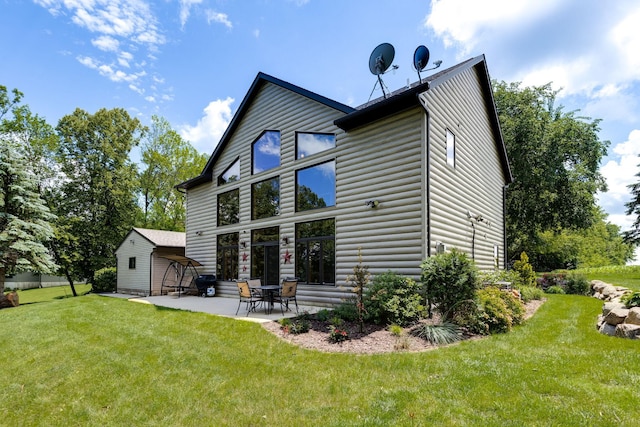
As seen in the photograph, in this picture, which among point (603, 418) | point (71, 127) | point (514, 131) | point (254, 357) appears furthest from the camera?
point (71, 127)

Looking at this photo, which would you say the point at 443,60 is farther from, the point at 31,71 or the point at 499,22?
the point at 31,71

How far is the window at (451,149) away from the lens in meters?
9.55

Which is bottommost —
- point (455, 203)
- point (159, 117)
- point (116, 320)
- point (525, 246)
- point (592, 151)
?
point (116, 320)

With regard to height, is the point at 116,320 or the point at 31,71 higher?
the point at 31,71

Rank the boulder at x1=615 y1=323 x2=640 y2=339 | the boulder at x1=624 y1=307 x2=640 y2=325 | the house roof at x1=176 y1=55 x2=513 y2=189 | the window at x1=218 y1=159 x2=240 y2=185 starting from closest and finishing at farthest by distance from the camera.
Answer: the boulder at x1=615 y1=323 x2=640 y2=339 < the boulder at x1=624 y1=307 x2=640 y2=325 < the house roof at x1=176 y1=55 x2=513 y2=189 < the window at x1=218 y1=159 x2=240 y2=185

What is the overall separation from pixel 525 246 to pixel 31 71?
29595 mm

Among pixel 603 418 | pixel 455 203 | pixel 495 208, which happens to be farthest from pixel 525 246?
pixel 603 418

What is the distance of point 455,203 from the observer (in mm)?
9758

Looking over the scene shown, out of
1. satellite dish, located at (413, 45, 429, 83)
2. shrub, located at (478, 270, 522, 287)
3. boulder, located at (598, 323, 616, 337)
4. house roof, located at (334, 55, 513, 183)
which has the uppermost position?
satellite dish, located at (413, 45, 429, 83)

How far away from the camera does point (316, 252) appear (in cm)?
1034

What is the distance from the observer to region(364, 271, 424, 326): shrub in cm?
690

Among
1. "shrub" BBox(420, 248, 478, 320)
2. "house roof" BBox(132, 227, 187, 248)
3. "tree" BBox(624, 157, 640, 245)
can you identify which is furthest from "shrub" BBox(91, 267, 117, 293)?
"tree" BBox(624, 157, 640, 245)

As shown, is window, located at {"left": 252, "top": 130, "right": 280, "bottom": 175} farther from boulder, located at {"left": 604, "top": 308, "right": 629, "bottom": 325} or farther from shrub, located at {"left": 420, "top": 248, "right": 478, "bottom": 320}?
boulder, located at {"left": 604, "top": 308, "right": 629, "bottom": 325}

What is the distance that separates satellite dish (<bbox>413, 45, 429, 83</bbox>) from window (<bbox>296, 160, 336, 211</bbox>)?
3500 millimetres
